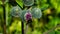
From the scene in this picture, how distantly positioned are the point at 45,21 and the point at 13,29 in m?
0.42

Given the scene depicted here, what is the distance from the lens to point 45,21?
7.46 ft

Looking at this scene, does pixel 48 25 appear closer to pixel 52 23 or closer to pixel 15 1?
pixel 52 23

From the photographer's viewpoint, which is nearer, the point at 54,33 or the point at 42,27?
the point at 54,33

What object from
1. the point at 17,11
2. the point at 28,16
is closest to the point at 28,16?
the point at 28,16

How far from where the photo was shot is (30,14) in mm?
1002

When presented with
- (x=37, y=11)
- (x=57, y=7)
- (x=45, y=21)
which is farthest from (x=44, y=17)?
(x=37, y=11)

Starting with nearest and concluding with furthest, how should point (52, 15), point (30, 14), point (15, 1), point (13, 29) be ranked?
1. point (30, 14)
2. point (15, 1)
3. point (13, 29)
4. point (52, 15)

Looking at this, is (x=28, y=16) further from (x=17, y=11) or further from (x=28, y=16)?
(x=17, y=11)

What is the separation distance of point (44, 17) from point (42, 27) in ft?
0.49

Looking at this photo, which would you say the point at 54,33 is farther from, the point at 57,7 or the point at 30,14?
the point at 57,7

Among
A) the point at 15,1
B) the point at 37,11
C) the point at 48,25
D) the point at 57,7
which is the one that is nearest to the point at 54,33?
the point at 37,11

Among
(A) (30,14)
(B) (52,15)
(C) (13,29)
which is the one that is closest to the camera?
(A) (30,14)

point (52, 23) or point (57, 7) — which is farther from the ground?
point (57, 7)

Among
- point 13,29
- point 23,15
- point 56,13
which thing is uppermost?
point 23,15
